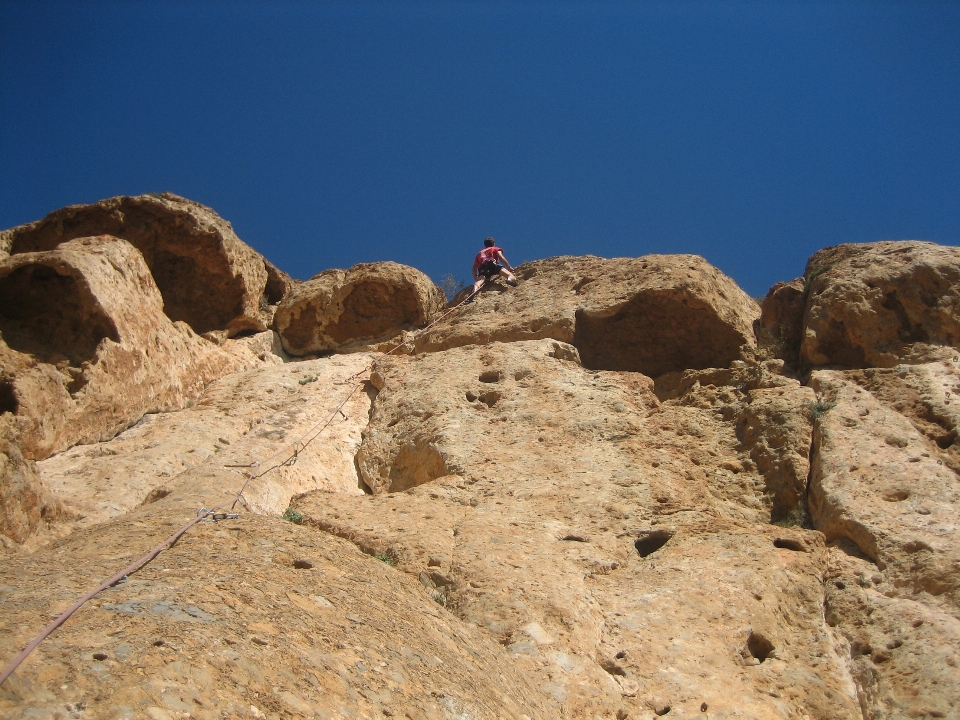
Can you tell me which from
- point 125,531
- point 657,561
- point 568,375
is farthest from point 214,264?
point 657,561

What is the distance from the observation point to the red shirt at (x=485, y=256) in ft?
52.7

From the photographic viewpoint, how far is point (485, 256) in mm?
16109

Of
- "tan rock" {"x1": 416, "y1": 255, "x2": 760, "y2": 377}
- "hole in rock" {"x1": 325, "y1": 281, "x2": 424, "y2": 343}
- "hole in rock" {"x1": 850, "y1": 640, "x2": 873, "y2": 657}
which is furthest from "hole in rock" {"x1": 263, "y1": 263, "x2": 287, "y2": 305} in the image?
"hole in rock" {"x1": 850, "y1": 640, "x2": 873, "y2": 657}

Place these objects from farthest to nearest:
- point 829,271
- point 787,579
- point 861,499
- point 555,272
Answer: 1. point 555,272
2. point 829,271
3. point 861,499
4. point 787,579

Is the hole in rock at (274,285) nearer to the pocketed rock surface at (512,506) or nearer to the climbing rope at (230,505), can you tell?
the pocketed rock surface at (512,506)

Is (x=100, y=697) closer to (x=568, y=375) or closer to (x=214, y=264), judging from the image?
(x=568, y=375)

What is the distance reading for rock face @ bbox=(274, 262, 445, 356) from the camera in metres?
15.7

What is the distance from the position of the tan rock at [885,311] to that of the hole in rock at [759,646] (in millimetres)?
5477

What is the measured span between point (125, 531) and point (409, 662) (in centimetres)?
274

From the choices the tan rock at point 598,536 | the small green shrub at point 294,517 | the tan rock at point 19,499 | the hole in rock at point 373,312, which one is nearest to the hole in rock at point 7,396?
the tan rock at point 19,499

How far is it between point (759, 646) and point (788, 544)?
1.42 meters

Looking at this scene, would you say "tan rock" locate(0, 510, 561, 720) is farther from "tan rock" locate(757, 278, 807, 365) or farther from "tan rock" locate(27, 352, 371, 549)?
"tan rock" locate(757, 278, 807, 365)

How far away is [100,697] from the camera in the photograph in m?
4.30

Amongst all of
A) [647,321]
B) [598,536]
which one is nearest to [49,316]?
[598,536]
